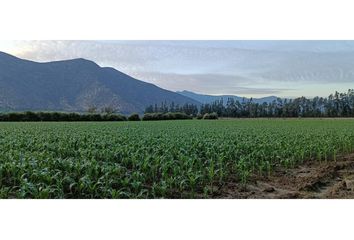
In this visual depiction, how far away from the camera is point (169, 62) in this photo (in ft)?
33.8

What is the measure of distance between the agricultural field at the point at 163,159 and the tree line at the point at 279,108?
88 centimetres

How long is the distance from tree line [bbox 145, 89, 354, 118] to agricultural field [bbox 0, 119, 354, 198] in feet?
2.88

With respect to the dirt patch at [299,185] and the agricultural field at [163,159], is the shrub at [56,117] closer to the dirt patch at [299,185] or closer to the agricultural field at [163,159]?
the agricultural field at [163,159]

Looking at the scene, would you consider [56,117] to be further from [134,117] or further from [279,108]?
[279,108]

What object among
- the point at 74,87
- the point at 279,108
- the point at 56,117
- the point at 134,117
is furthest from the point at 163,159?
the point at 56,117

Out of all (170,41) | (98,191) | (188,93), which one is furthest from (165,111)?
(98,191)

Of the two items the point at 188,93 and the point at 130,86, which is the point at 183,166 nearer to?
the point at 188,93

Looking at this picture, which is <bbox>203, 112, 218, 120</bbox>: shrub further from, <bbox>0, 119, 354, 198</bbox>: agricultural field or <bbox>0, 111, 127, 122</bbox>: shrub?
<bbox>0, 111, 127, 122</bbox>: shrub

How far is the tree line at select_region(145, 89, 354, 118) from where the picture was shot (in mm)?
11038

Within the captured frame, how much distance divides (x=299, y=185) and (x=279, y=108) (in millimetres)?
5269

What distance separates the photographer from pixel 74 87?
39.7 feet

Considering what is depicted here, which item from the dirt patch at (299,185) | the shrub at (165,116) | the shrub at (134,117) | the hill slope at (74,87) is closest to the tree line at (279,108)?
the shrub at (165,116)

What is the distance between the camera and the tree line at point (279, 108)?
1104 centimetres
